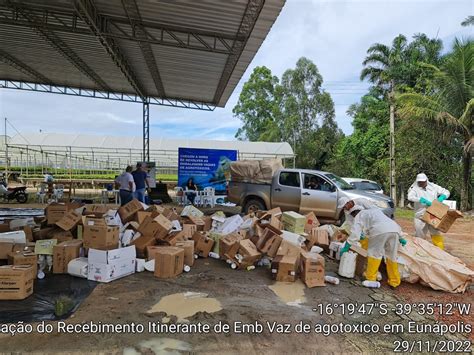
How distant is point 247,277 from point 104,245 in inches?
89.0

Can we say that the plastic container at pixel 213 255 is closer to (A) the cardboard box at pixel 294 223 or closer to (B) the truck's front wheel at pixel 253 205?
(A) the cardboard box at pixel 294 223

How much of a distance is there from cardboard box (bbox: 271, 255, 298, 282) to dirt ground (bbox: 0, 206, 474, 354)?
173 mm

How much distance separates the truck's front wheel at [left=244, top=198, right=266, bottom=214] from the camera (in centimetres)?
1060

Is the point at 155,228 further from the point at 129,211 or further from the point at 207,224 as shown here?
the point at 207,224

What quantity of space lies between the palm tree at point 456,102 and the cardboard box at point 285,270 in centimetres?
1297

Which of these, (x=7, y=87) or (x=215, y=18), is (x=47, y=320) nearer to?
(x=215, y=18)

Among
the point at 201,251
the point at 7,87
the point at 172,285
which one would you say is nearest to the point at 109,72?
the point at 7,87

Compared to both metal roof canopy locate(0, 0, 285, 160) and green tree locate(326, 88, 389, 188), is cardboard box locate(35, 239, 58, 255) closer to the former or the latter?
metal roof canopy locate(0, 0, 285, 160)

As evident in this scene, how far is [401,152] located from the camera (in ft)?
62.5

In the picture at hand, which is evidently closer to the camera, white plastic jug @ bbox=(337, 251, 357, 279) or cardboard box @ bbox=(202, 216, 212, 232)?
white plastic jug @ bbox=(337, 251, 357, 279)

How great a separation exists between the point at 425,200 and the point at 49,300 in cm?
638

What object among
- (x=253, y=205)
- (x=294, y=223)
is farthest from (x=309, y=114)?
(x=294, y=223)

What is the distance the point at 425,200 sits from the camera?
664 cm

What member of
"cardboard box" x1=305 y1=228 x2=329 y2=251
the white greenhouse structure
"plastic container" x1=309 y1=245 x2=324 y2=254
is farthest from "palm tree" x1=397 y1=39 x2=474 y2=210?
the white greenhouse structure
